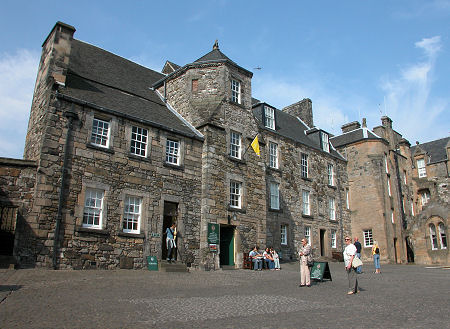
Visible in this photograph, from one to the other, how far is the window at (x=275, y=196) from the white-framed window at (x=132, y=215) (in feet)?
33.4

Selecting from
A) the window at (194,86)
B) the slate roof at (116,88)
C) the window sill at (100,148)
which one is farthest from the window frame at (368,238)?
the window sill at (100,148)

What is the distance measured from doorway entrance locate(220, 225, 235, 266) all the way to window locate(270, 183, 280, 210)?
571cm

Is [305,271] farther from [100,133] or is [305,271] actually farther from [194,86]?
[194,86]

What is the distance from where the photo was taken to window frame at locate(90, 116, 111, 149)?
16391 millimetres

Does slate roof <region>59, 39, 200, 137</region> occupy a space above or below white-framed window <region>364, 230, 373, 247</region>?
above

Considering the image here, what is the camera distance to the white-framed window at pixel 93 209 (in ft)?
50.9

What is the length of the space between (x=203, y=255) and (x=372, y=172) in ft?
62.5

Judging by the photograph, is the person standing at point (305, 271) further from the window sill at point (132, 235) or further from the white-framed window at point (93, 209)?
the white-framed window at point (93, 209)

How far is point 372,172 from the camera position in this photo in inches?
1257

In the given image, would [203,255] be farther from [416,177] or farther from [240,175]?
[416,177]

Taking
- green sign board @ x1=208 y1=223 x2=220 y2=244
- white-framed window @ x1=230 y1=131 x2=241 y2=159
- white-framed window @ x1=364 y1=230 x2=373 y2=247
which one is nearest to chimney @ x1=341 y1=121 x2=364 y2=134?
white-framed window @ x1=364 y1=230 x2=373 y2=247

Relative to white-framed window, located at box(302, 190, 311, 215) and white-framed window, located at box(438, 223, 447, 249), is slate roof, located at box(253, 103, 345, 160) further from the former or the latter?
white-framed window, located at box(438, 223, 447, 249)

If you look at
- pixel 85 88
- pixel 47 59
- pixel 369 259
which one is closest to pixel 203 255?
pixel 85 88

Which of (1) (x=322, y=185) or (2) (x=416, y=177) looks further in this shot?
(2) (x=416, y=177)
